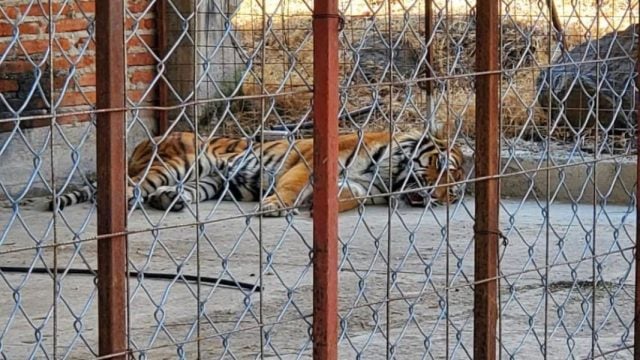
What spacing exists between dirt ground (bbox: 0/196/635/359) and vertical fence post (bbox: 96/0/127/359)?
436 millimetres

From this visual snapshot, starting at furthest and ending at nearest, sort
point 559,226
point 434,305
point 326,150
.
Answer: point 559,226 → point 434,305 → point 326,150

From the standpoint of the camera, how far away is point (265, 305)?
217 inches

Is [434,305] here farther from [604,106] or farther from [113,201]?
[604,106]

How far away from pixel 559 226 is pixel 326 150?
4733 mm

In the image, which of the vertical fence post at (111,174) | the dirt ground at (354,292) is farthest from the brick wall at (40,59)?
the vertical fence post at (111,174)

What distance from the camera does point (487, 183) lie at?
3572mm

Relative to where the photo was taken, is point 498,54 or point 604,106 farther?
point 604,106

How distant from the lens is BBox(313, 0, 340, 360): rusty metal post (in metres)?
2.92

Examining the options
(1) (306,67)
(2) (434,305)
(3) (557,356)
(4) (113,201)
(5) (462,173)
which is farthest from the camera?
(1) (306,67)

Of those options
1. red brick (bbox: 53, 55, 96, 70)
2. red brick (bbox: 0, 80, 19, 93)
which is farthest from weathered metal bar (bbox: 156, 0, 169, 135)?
red brick (bbox: 0, 80, 19, 93)

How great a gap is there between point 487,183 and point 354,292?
2.29 m

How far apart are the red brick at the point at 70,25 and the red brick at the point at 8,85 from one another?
45 cm

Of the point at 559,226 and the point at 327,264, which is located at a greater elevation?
the point at 327,264

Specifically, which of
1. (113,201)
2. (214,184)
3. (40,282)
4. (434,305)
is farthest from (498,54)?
(214,184)
